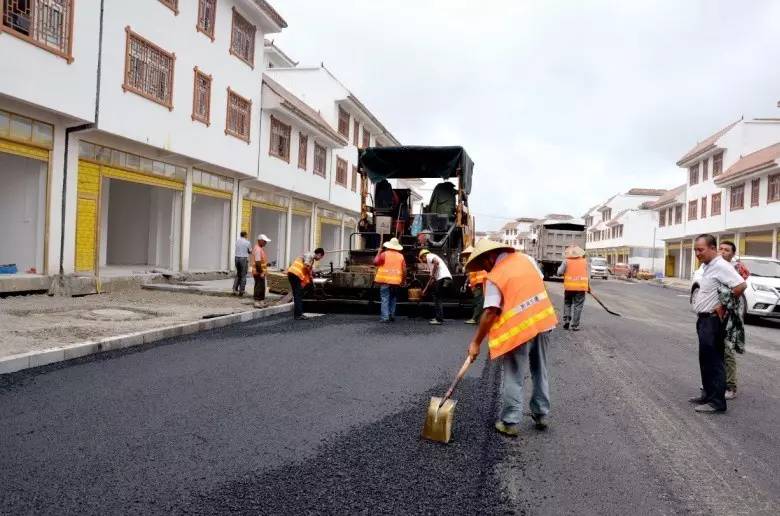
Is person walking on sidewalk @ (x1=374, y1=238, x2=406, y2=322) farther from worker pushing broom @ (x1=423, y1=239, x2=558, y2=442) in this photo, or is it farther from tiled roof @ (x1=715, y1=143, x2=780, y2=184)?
tiled roof @ (x1=715, y1=143, x2=780, y2=184)

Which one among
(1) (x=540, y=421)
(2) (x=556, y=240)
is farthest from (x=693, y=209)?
(1) (x=540, y=421)

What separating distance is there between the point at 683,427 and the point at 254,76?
17370mm

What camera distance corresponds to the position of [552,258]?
96.3ft

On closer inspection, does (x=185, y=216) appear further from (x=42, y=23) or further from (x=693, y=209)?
(x=693, y=209)

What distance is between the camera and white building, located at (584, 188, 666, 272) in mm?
57656

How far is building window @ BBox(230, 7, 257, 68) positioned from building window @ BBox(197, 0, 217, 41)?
1113 mm

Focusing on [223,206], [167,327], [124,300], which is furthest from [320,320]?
[223,206]

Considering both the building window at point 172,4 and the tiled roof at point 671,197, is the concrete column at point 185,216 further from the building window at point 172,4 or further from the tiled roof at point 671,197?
the tiled roof at point 671,197

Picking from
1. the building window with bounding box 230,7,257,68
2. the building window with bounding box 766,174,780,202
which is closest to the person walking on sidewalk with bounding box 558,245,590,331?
the building window with bounding box 230,7,257,68

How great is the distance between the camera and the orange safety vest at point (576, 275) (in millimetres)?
9641

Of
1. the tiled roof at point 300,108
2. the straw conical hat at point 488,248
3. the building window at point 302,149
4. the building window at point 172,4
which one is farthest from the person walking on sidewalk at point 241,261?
the building window at point 302,149

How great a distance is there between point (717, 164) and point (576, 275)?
3065 centimetres

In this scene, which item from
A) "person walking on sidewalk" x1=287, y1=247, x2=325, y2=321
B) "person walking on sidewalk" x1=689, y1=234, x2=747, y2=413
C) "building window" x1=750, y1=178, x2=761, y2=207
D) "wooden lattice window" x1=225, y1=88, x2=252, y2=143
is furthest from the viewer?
"building window" x1=750, y1=178, x2=761, y2=207

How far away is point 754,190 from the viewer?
2916 cm
